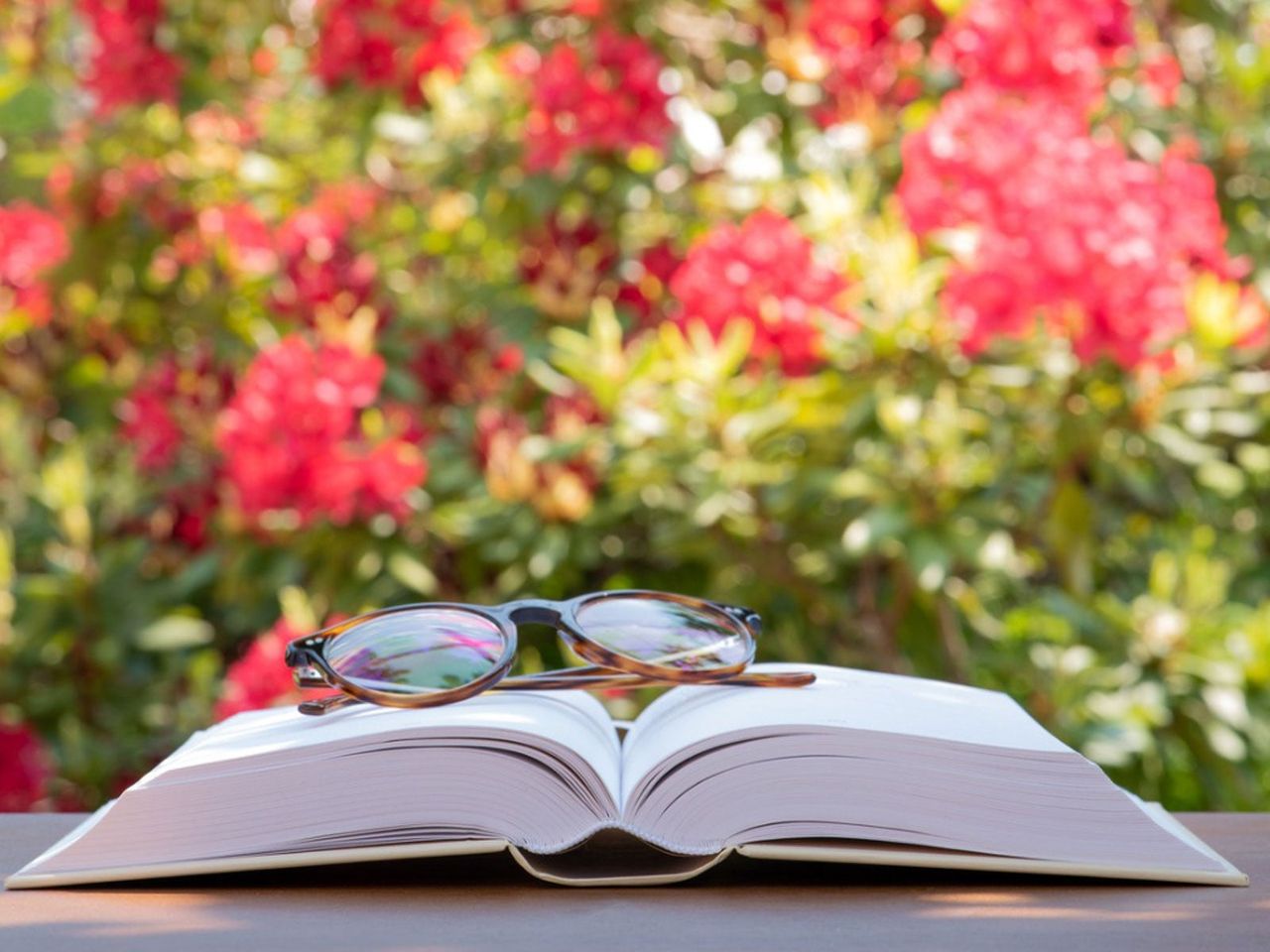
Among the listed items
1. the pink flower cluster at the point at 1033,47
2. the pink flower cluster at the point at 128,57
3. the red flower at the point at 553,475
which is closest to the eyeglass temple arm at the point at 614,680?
the red flower at the point at 553,475

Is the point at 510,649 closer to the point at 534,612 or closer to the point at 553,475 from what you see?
the point at 534,612

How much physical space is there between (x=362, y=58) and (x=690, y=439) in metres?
1.26

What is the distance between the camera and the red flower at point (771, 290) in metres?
2.36

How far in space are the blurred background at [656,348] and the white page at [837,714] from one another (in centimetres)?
112

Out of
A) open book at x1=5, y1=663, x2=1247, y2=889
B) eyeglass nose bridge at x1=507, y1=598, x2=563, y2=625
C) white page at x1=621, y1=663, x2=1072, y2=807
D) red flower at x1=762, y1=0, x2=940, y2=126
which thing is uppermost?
red flower at x1=762, y1=0, x2=940, y2=126

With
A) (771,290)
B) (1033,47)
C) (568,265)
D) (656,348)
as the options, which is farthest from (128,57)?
(1033,47)

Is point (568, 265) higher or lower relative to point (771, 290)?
higher

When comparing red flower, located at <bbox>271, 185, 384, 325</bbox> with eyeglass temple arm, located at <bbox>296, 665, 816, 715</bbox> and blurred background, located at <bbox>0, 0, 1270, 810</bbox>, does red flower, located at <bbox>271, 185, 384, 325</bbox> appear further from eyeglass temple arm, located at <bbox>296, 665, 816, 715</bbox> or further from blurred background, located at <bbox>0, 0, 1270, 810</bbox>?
eyeglass temple arm, located at <bbox>296, 665, 816, 715</bbox>

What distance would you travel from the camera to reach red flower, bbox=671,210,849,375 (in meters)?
2.36

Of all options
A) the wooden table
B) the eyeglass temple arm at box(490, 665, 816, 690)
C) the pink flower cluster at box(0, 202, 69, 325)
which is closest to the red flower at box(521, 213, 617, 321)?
the pink flower cluster at box(0, 202, 69, 325)

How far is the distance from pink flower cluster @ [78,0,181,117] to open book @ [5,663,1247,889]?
8.51 feet

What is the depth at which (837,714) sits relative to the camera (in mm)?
974

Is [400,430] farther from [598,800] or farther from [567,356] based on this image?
[598,800]

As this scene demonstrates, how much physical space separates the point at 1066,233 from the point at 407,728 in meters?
1.48
